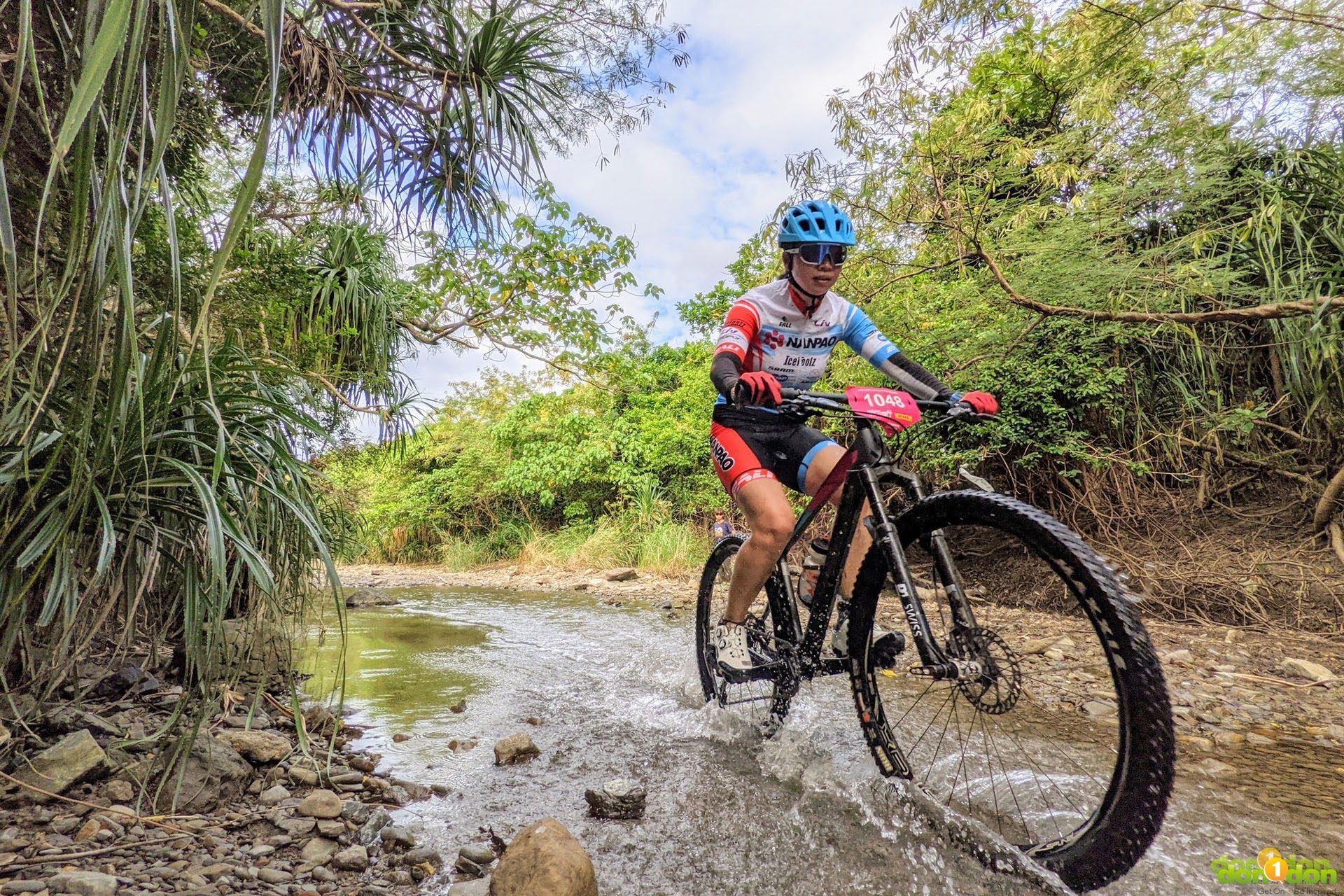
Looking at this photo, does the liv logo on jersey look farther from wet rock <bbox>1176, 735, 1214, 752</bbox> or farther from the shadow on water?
wet rock <bbox>1176, 735, 1214, 752</bbox>

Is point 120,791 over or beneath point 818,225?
beneath

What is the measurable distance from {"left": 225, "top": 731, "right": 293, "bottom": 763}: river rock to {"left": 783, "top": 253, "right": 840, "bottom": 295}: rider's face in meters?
2.47

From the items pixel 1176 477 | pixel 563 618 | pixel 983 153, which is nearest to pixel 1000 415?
pixel 1176 477

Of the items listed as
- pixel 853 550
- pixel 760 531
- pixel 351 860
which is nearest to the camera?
pixel 351 860

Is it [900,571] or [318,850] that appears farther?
[900,571]

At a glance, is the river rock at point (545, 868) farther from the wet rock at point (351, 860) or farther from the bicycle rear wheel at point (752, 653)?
the bicycle rear wheel at point (752, 653)

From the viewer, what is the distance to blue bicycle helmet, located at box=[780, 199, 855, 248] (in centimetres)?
244

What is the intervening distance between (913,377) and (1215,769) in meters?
1.61

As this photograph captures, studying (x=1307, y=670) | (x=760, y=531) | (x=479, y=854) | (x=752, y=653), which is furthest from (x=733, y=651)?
(x=1307, y=670)

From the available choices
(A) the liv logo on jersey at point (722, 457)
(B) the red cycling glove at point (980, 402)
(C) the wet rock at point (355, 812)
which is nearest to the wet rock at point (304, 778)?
(C) the wet rock at point (355, 812)

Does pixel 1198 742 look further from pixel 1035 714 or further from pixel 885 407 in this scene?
pixel 885 407

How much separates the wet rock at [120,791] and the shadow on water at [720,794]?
0.68 metres

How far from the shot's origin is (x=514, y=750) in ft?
7.08

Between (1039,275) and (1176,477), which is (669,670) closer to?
(1039,275)
